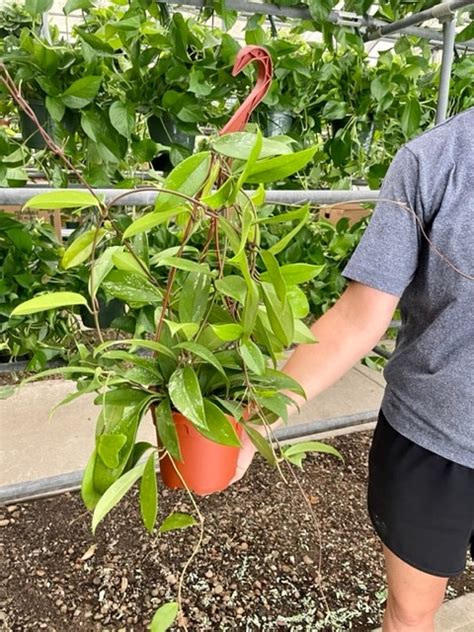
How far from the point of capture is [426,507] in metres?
0.72

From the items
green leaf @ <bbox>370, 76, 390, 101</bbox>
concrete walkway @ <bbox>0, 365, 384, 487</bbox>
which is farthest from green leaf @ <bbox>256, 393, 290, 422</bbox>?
concrete walkway @ <bbox>0, 365, 384, 487</bbox>

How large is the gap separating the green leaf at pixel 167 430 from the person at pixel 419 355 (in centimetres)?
16

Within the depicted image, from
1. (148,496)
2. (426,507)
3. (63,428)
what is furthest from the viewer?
(63,428)

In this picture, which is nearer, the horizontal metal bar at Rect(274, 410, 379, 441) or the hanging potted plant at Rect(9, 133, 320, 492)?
the hanging potted plant at Rect(9, 133, 320, 492)

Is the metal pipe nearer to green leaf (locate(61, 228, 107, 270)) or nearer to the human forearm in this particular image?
the human forearm


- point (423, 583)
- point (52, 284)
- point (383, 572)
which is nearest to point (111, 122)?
point (52, 284)

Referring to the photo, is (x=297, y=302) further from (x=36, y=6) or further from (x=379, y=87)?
(x=379, y=87)

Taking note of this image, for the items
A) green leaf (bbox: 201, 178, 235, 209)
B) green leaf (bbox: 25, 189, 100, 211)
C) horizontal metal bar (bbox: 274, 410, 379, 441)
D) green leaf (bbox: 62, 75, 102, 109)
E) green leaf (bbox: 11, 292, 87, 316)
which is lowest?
horizontal metal bar (bbox: 274, 410, 379, 441)

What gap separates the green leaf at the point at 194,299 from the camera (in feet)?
1.78

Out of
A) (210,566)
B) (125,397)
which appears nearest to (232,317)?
(125,397)

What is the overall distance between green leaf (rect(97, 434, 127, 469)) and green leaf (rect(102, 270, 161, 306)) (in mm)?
137

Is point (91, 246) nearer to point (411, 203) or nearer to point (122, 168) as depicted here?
point (411, 203)

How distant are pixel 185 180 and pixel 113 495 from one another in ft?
0.96

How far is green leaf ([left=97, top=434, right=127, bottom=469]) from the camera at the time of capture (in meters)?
0.49
